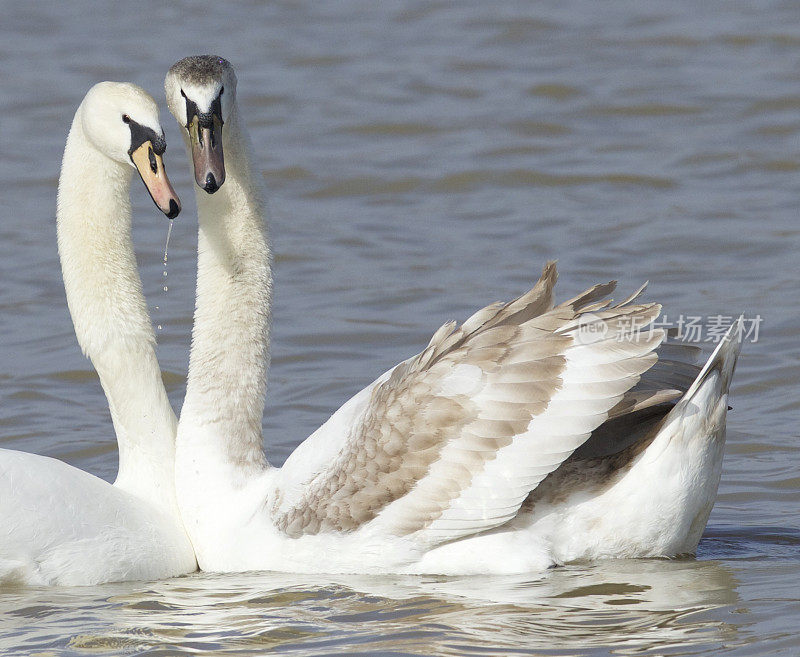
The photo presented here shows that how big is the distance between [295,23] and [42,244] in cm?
640

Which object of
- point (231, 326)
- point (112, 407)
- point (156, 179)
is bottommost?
point (112, 407)

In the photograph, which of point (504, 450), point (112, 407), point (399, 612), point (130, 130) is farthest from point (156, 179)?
point (399, 612)

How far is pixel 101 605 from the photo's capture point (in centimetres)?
578

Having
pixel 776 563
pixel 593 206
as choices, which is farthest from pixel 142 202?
pixel 776 563

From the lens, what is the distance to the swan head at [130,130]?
597 cm

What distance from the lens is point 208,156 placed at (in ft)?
19.2

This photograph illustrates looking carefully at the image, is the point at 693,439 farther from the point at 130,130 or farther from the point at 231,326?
the point at 130,130

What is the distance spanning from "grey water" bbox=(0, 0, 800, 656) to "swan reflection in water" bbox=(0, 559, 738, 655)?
2 centimetres

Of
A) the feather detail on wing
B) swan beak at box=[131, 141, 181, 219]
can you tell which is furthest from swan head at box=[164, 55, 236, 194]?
the feather detail on wing

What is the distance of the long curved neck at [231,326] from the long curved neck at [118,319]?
19 cm

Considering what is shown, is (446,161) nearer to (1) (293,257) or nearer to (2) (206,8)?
(1) (293,257)

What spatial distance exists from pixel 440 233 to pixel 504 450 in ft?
19.0

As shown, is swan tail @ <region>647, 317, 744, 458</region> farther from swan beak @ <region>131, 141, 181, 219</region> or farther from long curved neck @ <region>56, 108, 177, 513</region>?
long curved neck @ <region>56, 108, 177, 513</region>

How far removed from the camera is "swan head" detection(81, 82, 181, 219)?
597 centimetres
